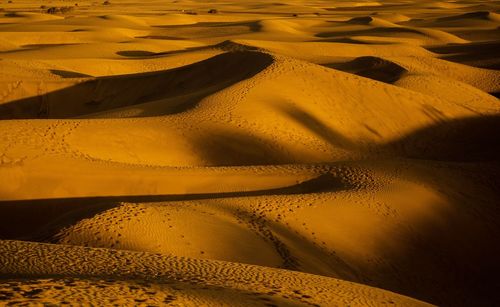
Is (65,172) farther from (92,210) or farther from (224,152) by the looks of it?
(224,152)

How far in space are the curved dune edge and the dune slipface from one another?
27 millimetres

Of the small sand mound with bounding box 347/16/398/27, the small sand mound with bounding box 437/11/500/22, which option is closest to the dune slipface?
the small sand mound with bounding box 347/16/398/27

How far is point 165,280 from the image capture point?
5664mm

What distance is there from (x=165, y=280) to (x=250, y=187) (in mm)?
5375

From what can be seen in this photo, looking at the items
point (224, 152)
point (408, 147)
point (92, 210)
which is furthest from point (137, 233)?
point (408, 147)

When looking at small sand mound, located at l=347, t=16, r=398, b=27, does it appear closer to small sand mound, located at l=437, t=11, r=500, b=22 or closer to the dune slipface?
small sand mound, located at l=437, t=11, r=500, b=22

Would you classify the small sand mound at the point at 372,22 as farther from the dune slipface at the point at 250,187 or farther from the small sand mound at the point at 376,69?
the dune slipface at the point at 250,187

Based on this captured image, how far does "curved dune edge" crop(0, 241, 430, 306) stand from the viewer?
5133 millimetres

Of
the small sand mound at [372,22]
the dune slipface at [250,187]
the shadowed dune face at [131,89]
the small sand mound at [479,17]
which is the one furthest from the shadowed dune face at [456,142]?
the small sand mound at [479,17]

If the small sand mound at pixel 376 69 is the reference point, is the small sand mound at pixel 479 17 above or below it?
below

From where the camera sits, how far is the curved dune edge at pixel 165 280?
513cm

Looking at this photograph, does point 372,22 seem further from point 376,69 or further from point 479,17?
point 376,69

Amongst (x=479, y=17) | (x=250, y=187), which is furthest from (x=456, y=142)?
(x=479, y=17)

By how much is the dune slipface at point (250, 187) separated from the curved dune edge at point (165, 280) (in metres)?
0.03
